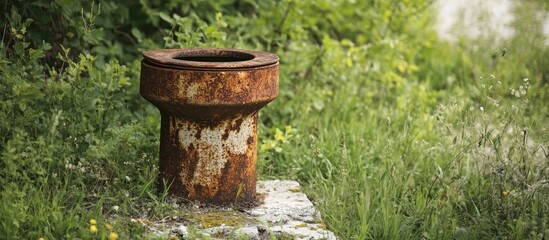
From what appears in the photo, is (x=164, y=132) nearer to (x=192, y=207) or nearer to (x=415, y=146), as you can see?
(x=192, y=207)

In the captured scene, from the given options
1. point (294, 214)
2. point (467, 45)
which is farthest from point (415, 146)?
point (467, 45)

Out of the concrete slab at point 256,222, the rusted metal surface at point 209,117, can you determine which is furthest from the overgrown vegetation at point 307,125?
the rusted metal surface at point 209,117

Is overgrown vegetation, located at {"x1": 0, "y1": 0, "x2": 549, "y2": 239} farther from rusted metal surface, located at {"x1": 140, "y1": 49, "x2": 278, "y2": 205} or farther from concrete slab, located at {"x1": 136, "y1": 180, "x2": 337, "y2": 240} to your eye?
rusted metal surface, located at {"x1": 140, "y1": 49, "x2": 278, "y2": 205}

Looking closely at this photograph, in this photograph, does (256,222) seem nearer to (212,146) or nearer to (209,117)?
(212,146)

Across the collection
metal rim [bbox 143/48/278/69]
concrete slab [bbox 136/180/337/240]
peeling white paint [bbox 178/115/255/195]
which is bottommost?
concrete slab [bbox 136/180/337/240]

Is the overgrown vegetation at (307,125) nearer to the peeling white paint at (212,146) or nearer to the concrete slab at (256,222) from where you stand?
the concrete slab at (256,222)

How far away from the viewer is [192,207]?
3811 millimetres

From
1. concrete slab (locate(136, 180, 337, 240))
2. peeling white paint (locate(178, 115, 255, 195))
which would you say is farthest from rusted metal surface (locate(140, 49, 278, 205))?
concrete slab (locate(136, 180, 337, 240))

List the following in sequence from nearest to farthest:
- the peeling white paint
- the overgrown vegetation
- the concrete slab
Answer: the concrete slab < the overgrown vegetation < the peeling white paint

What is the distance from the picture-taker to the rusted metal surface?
3.57 meters

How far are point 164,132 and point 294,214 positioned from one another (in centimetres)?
82

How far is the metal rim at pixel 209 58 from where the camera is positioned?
141 inches

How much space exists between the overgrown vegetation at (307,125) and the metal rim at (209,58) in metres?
0.30

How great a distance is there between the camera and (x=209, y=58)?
4141 mm
